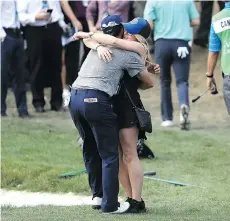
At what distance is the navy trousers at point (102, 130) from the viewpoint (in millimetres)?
7016

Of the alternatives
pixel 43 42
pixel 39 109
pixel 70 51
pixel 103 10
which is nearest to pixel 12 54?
pixel 43 42

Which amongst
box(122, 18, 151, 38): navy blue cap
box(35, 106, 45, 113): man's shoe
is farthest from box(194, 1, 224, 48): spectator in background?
box(122, 18, 151, 38): navy blue cap

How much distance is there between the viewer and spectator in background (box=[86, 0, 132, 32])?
13.5m

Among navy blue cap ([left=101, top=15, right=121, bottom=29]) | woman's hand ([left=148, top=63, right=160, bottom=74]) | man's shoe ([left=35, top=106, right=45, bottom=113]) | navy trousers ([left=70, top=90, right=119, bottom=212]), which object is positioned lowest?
man's shoe ([left=35, top=106, right=45, bottom=113])

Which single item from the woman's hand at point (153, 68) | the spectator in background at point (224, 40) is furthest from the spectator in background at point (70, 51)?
the woman's hand at point (153, 68)

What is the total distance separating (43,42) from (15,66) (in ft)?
2.77

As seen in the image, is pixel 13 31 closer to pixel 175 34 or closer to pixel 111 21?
pixel 175 34

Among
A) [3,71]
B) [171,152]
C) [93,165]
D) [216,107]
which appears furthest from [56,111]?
[93,165]

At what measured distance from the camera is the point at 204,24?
58.7ft

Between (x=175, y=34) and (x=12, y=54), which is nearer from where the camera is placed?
(x=175, y=34)

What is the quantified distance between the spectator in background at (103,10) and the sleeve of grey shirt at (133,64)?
21.1 feet

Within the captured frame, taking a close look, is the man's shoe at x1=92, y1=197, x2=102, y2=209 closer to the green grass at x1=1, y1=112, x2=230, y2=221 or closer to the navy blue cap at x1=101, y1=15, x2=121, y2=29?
the green grass at x1=1, y1=112, x2=230, y2=221

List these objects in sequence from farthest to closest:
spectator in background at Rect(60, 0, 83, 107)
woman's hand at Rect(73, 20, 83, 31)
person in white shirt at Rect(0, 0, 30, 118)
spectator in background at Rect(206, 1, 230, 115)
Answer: spectator in background at Rect(60, 0, 83, 107), woman's hand at Rect(73, 20, 83, 31), person in white shirt at Rect(0, 0, 30, 118), spectator in background at Rect(206, 1, 230, 115)

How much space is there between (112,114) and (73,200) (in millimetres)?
1960
